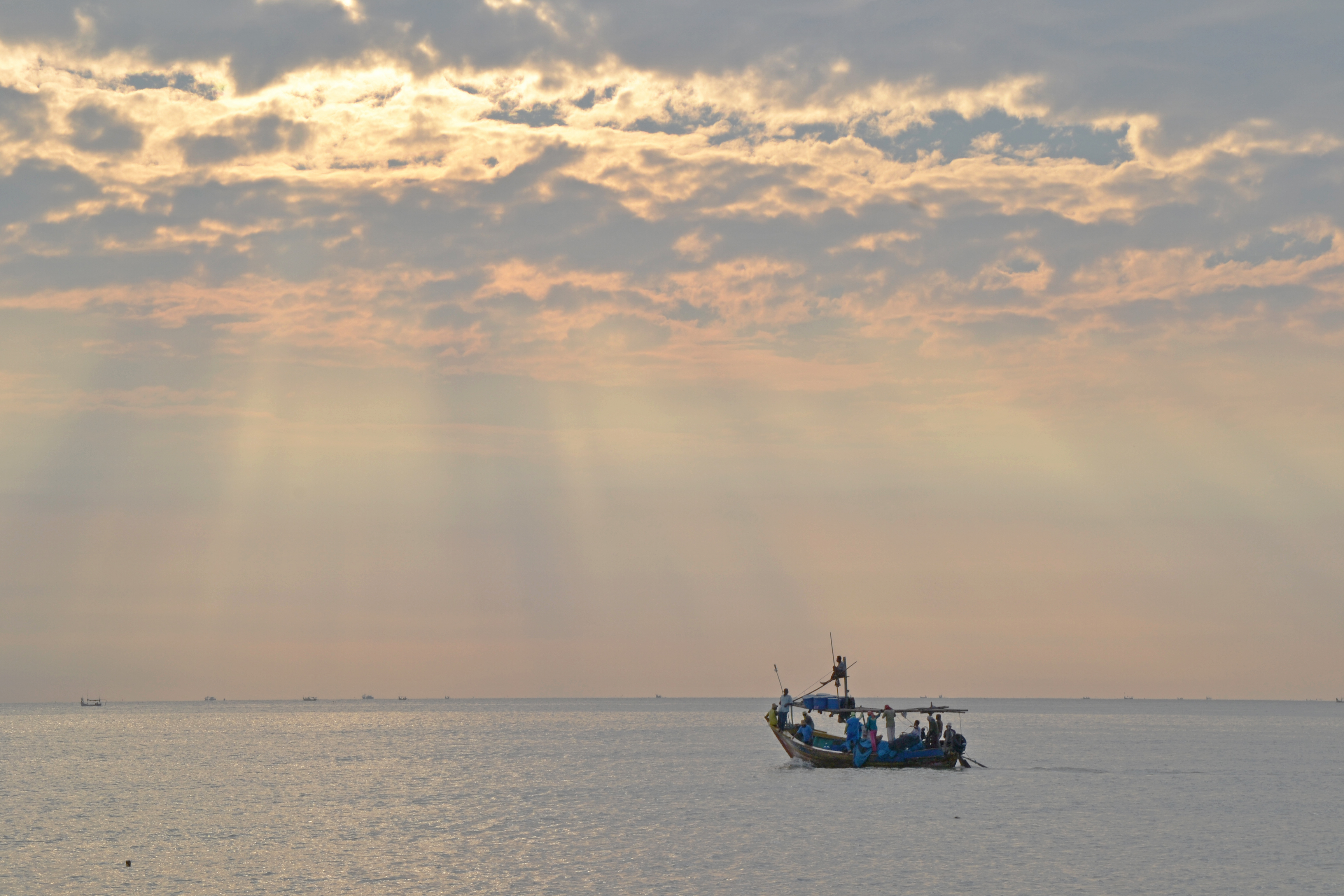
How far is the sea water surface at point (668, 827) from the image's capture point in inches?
1580

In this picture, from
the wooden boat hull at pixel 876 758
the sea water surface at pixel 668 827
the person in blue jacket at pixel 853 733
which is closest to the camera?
the sea water surface at pixel 668 827

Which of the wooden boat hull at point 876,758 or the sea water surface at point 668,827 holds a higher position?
the wooden boat hull at point 876,758

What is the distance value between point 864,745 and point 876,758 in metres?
1.05

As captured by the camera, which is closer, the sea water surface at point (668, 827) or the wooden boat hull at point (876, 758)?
the sea water surface at point (668, 827)

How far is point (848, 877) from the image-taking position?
4009cm

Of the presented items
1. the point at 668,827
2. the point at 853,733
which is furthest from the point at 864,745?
the point at 668,827

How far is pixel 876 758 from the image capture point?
73.8 m

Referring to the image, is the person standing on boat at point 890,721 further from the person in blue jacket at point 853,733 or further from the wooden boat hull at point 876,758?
the person in blue jacket at point 853,733

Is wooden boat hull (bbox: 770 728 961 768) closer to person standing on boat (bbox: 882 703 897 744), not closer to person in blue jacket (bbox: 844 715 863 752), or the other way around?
person in blue jacket (bbox: 844 715 863 752)

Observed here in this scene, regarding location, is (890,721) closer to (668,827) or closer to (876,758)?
(876,758)

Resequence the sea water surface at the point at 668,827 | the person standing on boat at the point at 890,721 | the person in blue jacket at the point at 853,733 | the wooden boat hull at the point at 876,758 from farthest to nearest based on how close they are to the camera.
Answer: the person in blue jacket at the point at 853,733, the wooden boat hull at the point at 876,758, the person standing on boat at the point at 890,721, the sea water surface at the point at 668,827

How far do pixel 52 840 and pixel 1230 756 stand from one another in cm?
10021

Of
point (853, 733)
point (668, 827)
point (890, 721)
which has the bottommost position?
point (668, 827)

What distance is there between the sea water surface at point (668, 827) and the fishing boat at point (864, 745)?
1.34 m
